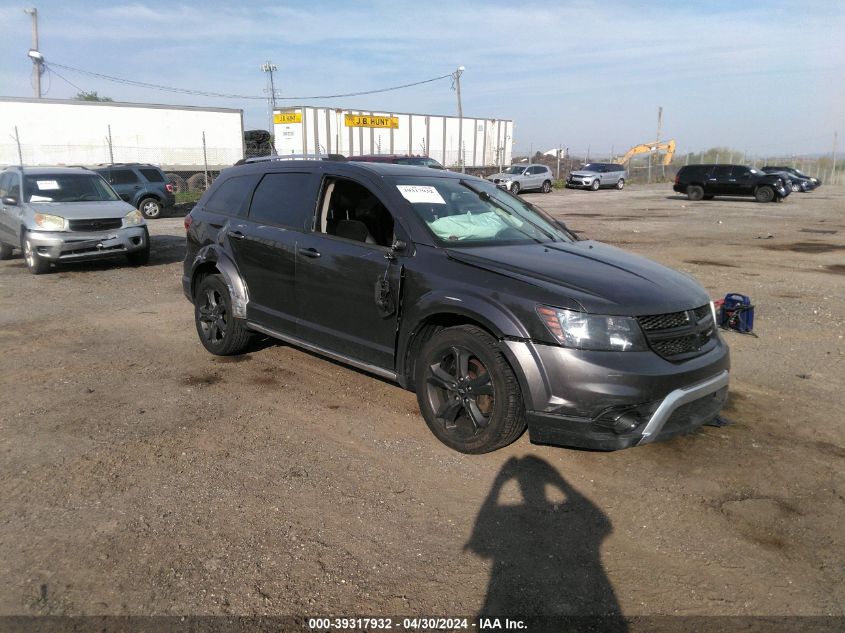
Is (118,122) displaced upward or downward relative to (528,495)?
upward

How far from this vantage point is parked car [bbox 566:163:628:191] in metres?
40.4

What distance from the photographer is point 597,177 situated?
133 ft

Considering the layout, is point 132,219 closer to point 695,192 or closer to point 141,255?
point 141,255

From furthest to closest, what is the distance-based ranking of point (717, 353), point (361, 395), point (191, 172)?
1. point (191, 172)
2. point (361, 395)
3. point (717, 353)

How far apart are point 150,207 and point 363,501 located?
18893mm

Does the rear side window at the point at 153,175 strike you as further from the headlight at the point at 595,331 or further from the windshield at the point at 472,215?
the headlight at the point at 595,331

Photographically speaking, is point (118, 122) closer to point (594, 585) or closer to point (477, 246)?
point (477, 246)

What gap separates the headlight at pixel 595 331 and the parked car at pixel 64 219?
937cm

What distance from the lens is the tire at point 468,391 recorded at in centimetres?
377

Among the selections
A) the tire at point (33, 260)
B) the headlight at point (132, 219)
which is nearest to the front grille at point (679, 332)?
the headlight at point (132, 219)

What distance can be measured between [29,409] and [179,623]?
9.75 ft

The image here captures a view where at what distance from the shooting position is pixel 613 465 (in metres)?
4.02

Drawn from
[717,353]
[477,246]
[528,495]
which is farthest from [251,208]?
[717,353]

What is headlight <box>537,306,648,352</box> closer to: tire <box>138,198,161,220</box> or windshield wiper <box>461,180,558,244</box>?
windshield wiper <box>461,180,558,244</box>
